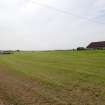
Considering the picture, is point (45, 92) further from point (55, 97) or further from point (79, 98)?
point (79, 98)

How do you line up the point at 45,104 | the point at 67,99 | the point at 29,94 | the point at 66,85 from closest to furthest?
1. the point at 45,104
2. the point at 67,99
3. the point at 29,94
4. the point at 66,85

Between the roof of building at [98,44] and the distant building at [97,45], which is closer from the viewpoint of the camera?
the distant building at [97,45]

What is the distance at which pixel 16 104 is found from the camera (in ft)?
32.0

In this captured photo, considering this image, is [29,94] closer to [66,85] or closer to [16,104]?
[16,104]

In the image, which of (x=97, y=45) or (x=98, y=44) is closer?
(x=98, y=44)

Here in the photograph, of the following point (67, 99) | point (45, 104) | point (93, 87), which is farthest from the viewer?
point (93, 87)

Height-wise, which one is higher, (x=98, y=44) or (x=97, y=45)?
(x=98, y=44)

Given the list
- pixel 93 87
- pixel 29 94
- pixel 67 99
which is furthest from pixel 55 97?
pixel 93 87

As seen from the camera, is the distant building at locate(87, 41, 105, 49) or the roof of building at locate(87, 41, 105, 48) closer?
the distant building at locate(87, 41, 105, 49)

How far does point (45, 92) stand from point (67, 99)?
195 cm

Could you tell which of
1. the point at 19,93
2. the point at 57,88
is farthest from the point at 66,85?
the point at 19,93

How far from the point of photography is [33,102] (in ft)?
33.1

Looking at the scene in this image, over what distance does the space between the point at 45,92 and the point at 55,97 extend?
4.38 feet

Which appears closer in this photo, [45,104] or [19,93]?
[45,104]
